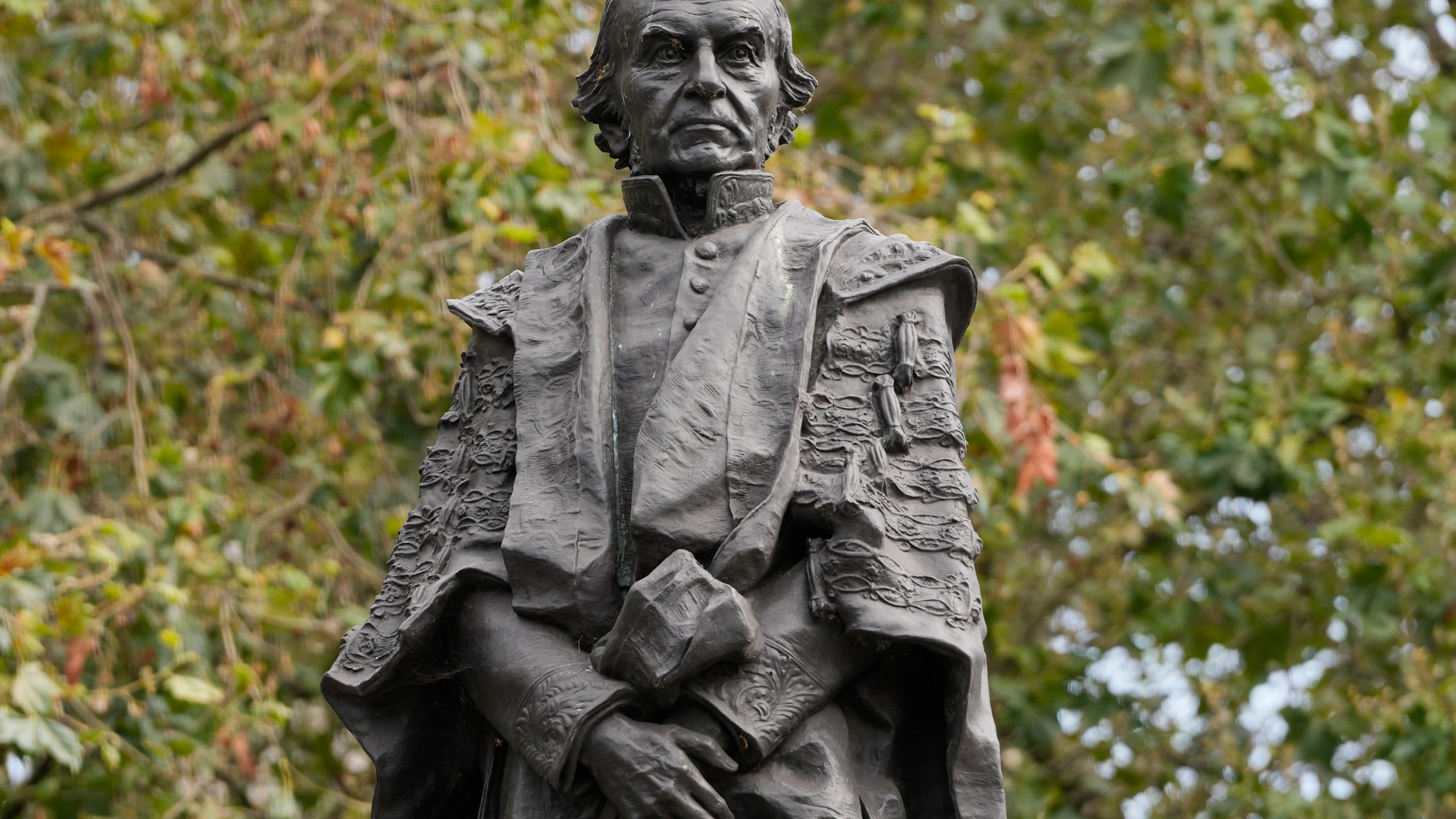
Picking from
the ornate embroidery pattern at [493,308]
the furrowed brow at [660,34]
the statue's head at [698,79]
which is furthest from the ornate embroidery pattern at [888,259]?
the ornate embroidery pattern at [493,308]

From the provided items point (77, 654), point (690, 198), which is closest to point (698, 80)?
point (690, 198)

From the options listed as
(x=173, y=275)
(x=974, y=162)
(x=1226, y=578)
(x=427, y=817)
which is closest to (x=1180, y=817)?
(x=1226, y=578)

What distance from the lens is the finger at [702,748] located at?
3.93 meters

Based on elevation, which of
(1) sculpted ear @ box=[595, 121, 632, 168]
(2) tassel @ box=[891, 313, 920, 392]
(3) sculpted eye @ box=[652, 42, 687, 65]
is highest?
(3) sculpted eye @ box=[652, 42, 687, 65]

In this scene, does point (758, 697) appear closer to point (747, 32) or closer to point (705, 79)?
point (705, 79)

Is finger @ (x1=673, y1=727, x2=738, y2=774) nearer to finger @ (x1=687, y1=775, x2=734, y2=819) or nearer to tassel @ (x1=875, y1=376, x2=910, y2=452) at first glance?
finger @ (x1=687, y1=775, x2=734, y2=819)

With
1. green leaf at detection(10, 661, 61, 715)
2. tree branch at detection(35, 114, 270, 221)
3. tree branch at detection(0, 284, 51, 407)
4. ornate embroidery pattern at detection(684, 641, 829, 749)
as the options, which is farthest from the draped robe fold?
tree branch at detection(35, 114, 270, 221)

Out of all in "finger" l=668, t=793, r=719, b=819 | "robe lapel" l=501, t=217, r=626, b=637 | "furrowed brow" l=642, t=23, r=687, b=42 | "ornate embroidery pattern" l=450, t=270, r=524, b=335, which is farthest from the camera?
"ornate embroidery pattern" l=450, t=270, r=524, b=335

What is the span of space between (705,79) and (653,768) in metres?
1.32

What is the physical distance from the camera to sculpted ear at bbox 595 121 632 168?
470cm

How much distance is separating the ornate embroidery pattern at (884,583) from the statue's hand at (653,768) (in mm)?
355

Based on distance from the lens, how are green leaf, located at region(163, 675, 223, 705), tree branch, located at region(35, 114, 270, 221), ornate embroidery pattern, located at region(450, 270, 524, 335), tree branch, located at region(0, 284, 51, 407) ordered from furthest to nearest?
tree branch, located at region(35, 114, 270, 221)
tree branch, located at region(0, 284, 51, 407)
green leaf, located at region(163, 675, 223, 705)
ornate embroidery pattern, located at region(450, 270, 524, 335)

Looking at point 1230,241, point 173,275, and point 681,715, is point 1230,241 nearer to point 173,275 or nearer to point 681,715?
point 173,275

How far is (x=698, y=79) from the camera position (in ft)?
14.4
